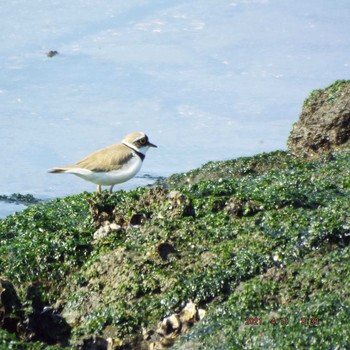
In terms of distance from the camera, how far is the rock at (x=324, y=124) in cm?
922

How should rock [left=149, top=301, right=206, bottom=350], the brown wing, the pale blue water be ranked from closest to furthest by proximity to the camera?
rock [left=149, top=301, right=206, bottom=350] < the brown wing < the pale blue water

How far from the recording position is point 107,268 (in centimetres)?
598

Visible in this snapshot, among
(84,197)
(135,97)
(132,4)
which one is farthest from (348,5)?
(84,197)

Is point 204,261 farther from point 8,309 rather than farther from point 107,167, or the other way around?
point 107,167

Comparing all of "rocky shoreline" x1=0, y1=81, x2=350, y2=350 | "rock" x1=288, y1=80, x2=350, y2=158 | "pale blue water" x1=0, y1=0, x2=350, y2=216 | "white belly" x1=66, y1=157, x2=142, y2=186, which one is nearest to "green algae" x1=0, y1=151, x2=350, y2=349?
"rocky shoreline" x1=0, y1=81, x2=350, y2=350

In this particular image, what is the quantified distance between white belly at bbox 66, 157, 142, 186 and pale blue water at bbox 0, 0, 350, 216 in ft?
4.74

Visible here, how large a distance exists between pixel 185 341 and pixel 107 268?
1062mm

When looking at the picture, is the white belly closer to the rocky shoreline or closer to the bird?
A: the bird

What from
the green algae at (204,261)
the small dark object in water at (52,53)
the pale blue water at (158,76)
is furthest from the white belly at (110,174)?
the small dark object in water at (52,53)

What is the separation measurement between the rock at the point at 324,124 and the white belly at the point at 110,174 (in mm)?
1819

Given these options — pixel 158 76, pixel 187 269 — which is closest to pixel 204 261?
pixel 187 269

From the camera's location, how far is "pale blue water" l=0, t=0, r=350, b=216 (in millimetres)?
11484

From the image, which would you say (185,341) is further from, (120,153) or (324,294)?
(120,153)

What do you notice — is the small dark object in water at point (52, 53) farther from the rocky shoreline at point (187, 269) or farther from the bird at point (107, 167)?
the rocky shoreline at point (187, 269)
